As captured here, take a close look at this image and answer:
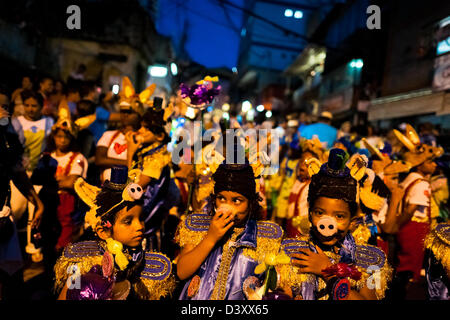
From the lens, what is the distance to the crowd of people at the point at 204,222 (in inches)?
77.5

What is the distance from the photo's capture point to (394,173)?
3980 mm

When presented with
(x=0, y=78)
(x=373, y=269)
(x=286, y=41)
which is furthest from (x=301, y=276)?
(x=286, y=41)

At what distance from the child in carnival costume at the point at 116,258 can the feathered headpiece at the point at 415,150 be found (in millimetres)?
3421

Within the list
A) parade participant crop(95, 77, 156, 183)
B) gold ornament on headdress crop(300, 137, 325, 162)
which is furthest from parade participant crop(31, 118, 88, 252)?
gold ornament on headdress crop(300, 137, 325, 162)

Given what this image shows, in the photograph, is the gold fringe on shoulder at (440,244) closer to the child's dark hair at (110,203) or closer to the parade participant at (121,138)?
the child's dark hair at (110,203)

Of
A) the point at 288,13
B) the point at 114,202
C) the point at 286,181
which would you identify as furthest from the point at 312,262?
the point at 288,13

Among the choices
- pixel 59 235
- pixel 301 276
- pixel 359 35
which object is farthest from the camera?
pixel 359 35

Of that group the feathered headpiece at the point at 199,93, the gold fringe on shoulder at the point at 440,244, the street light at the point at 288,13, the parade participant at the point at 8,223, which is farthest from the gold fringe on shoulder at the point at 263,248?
the street light at the point at 288,13

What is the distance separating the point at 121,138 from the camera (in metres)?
4.12

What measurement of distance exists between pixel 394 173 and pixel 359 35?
39.6ft

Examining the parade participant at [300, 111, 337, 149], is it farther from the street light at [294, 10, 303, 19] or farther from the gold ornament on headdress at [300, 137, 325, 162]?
the street light at [294, 10, 303, 19]

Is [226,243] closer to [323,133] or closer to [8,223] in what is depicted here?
[8,223]

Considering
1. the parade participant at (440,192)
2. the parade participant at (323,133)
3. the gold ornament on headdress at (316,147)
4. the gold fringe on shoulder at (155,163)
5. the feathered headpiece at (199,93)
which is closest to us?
the gold fringe on shoulder at (155,163)
